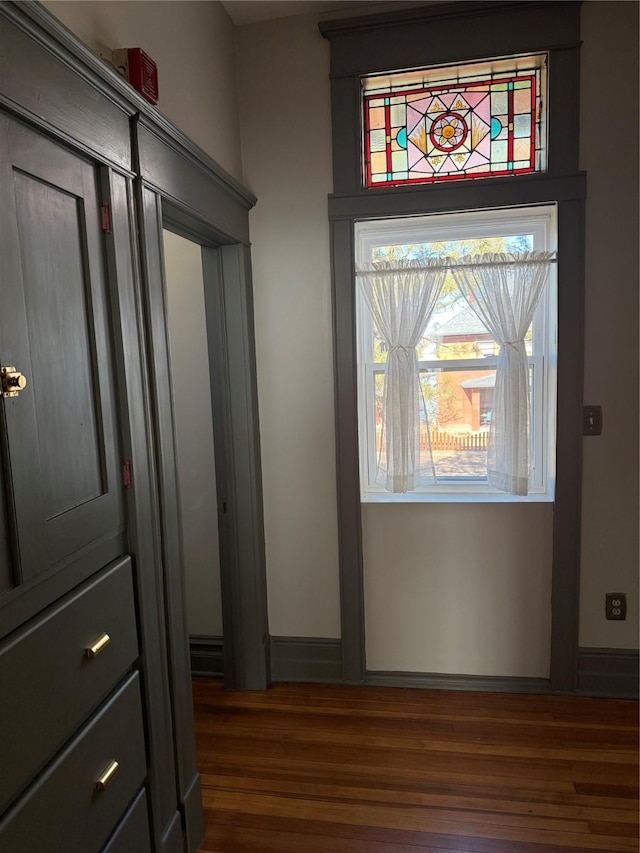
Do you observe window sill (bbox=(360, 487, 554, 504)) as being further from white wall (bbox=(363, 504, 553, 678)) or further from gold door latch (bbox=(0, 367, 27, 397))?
gold door latch (bbox=(0, 367, 27, 397))

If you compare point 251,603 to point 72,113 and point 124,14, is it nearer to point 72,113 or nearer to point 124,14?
point 72,113

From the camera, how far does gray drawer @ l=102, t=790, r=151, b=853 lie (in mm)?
1416

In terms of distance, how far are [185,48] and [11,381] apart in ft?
5.16

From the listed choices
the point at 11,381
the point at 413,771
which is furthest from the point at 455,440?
the point at 11,381

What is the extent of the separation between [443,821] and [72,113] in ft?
7.72

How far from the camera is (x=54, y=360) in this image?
121 cm

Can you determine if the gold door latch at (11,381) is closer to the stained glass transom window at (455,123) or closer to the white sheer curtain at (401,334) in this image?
the white sheer curtain at (401,334)

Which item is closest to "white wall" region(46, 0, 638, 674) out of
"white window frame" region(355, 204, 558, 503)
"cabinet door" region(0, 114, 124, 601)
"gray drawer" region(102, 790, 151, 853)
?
"white window frame" region(355, 204, 558, 503)

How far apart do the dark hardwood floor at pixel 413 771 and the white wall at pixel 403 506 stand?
263 millimetres

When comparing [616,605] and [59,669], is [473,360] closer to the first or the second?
[616,605]

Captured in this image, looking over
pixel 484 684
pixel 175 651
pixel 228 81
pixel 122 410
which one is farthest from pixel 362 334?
pixel 484 684

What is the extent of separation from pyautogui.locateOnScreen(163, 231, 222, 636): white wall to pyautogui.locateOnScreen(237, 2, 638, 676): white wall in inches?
10.9

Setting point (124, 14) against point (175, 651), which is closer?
point (124, 14)

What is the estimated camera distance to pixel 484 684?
2.62m
